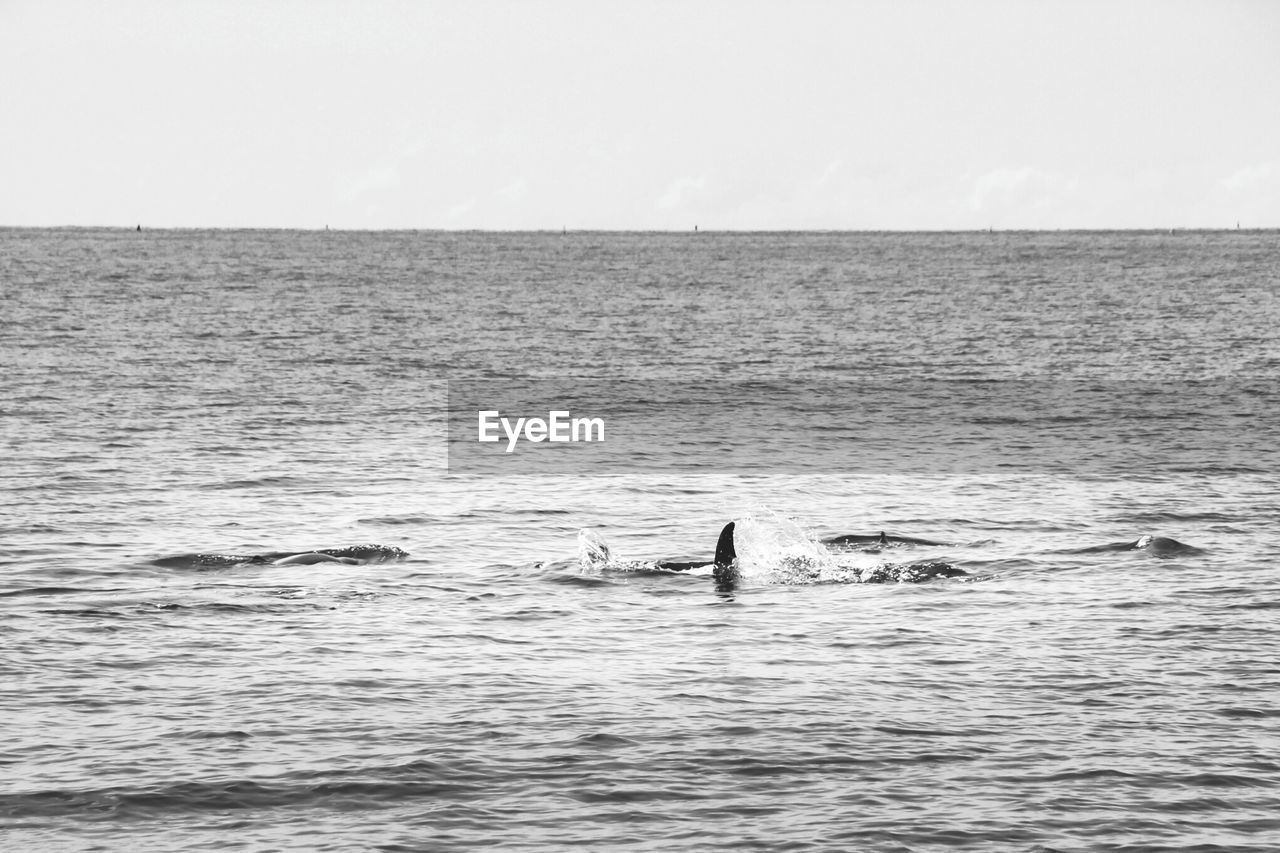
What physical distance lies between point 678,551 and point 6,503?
64.2 ft

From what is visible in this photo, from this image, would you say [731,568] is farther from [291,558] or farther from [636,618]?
[291,558]

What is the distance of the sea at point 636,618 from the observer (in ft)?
71.5

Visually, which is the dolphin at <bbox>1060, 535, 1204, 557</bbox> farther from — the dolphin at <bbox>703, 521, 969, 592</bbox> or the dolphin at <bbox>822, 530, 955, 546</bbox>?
the dolphin at <bbox>703, 521, 969, 592</bbox>

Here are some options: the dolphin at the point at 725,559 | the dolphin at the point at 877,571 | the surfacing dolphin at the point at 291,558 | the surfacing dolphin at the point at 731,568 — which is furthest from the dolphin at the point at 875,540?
the surfacing dolphin at the point at 291,558

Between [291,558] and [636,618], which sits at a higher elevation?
[291,558]

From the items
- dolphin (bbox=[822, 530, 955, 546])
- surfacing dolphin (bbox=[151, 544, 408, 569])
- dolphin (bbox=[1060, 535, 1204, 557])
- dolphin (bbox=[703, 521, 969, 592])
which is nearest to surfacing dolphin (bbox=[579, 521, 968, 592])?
dolphin (bbox=[703, 521, 969, 592])

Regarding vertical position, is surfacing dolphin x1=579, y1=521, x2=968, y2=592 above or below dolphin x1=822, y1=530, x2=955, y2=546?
below

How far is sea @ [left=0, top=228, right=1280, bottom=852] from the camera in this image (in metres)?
21.8

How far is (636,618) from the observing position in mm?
32250

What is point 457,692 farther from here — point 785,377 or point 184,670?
point 785,377

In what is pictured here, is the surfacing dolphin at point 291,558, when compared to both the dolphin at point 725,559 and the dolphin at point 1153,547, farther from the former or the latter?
the dolphin at point 1153,547

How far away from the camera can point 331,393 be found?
7438cm

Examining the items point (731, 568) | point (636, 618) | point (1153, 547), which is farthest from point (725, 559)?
point (1153, 547)

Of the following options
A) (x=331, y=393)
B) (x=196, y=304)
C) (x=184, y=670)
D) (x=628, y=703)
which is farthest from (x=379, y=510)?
(x=196, y=304)
